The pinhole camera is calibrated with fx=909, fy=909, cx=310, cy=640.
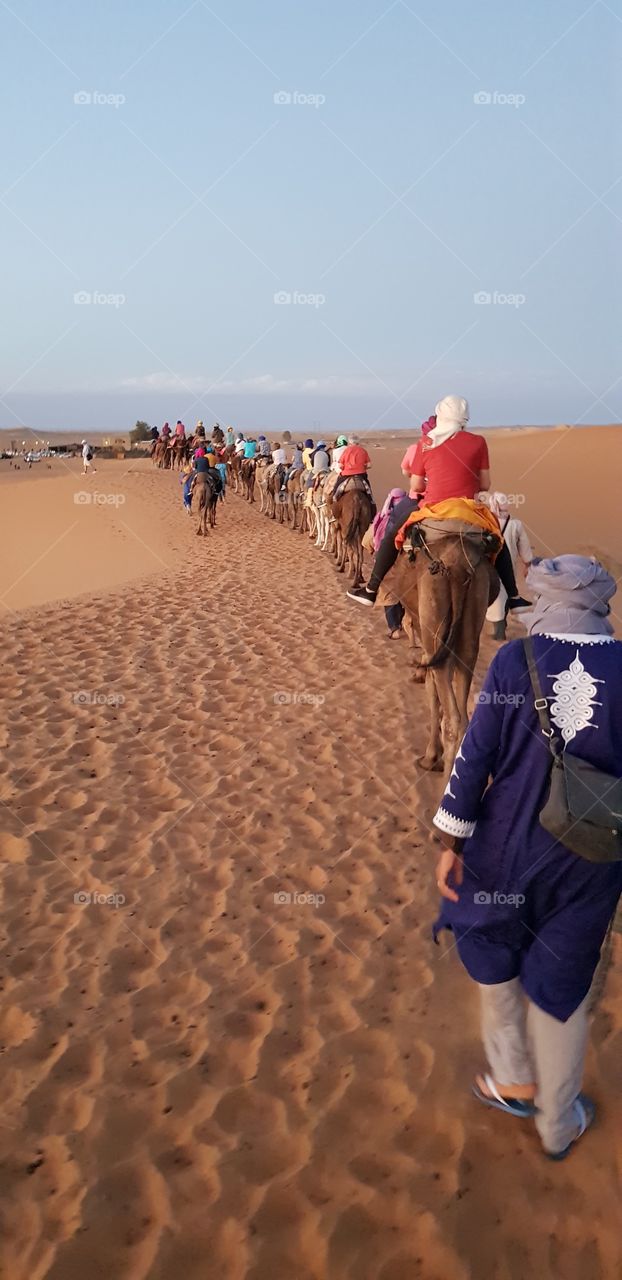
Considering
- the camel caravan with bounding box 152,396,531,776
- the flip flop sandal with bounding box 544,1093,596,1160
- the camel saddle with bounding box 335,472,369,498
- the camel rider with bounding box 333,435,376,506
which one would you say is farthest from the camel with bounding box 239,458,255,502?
the flip flop sandal with bounding box 544,1093,596,1160

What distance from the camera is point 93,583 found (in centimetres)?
2245

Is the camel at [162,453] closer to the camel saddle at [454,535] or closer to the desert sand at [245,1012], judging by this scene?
the desert sand at [245,1012]

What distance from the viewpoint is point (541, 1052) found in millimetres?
3236

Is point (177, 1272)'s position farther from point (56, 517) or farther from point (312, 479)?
point (56, 517)

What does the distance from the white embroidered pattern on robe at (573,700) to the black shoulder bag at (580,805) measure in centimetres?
4

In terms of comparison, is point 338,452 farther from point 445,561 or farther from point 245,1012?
point 245,1012

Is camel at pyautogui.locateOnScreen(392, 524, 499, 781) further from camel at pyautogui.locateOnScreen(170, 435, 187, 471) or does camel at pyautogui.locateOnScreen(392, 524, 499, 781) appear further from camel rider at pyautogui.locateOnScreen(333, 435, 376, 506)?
camel at pyautogui.locateOnScreen(170, 435, 187, 471)

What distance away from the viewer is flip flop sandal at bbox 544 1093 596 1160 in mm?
3379

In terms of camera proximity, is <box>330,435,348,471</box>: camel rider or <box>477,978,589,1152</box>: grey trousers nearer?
<box>477,978,589,1152</box>: grey trousers

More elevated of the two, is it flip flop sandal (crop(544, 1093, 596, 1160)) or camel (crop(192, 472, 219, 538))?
flip flop sandal (crop(544, 1093, 596, 1160))

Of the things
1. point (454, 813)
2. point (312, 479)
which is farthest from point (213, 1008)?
point (312, 479)

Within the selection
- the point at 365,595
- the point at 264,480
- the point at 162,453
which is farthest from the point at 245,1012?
the point at 162,453

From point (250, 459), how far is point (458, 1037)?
105ft

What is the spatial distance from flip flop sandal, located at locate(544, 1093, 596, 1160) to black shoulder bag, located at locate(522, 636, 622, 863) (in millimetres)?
1144
